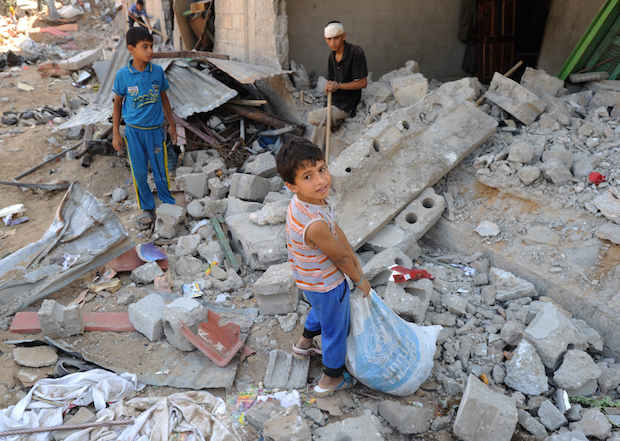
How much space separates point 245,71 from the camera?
6207 mm

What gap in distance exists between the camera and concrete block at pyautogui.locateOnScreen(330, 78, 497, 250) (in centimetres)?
420

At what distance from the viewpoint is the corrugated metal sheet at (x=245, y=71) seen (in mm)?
5906

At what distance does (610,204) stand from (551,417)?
2022 mm

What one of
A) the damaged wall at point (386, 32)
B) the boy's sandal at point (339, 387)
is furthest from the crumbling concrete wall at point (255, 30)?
the boy's sandal at point (339, 387)

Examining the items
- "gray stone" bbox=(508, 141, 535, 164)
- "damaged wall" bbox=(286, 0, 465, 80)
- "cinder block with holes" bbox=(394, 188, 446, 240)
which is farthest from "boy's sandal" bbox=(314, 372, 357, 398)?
"damaged wall" bbox=(286, 0, 465, 80)

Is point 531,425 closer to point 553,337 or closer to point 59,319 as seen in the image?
point 553,337

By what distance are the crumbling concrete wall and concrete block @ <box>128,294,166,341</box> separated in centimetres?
461

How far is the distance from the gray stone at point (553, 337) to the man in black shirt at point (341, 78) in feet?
12.0

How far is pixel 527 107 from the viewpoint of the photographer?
4.75 m

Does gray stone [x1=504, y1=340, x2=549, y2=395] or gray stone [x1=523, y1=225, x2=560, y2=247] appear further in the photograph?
gray stone [x1=523, y1=225, x2=560, y2=247]

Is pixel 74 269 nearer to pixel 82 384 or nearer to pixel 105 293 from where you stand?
pixel 105 293

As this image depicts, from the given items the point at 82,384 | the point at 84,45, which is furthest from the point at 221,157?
the point at 84,45

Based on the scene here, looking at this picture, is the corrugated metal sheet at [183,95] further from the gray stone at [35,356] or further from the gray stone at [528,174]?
the gray stone at [528,174]

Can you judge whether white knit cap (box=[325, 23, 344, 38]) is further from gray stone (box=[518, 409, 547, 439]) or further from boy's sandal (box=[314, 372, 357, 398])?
gray stone (box=[518, 409, 547, 439])
